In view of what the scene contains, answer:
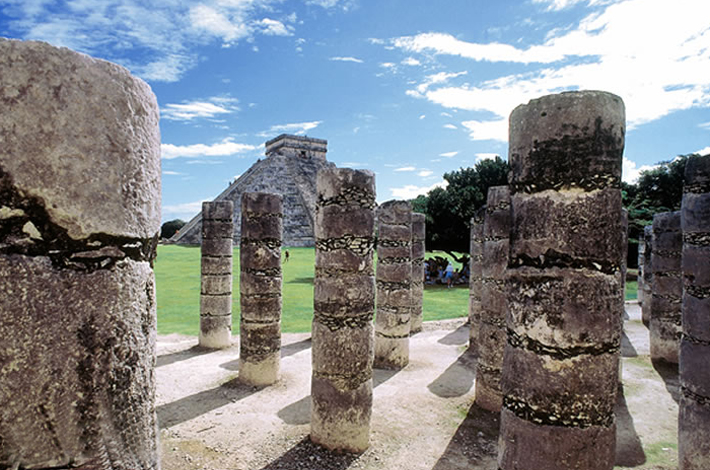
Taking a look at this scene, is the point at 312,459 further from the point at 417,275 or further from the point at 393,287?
the point at 417,275

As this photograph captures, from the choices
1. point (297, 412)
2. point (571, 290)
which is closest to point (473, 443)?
point (297, 412)

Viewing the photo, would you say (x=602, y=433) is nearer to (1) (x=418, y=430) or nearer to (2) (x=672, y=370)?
(1) (x=418, y=430)

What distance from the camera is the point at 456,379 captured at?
30.1 ft

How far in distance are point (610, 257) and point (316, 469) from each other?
4.29 m

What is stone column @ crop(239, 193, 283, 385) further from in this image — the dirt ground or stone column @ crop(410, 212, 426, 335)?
stone column @ crop(410, 212, 426, 335)

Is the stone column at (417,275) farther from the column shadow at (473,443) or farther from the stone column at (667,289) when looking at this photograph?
the stone column at (667,289)

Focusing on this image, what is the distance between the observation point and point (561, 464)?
3566 mm

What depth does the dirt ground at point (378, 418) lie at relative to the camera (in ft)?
19.5

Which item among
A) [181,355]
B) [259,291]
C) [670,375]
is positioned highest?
[259,291]

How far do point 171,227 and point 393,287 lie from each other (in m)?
37.8

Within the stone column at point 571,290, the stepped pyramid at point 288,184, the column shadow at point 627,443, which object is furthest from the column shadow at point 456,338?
the stepped pyramid at point 288,184

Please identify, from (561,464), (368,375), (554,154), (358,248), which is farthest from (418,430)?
(554,154)

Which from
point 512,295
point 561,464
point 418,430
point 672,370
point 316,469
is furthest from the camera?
point 672,370

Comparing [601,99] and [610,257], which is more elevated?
[601,99]
